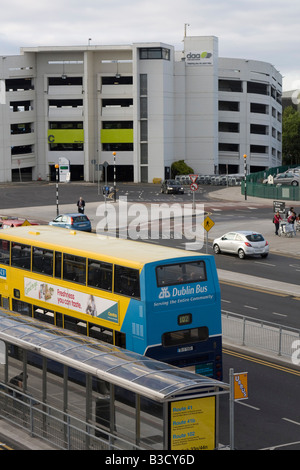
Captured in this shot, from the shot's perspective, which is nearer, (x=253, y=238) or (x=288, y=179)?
(x=253, y=238)

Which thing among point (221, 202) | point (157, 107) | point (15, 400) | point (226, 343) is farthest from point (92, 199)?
point (15, 400)

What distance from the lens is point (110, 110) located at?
342 ft

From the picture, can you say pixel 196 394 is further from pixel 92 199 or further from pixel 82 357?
pixel 92 199

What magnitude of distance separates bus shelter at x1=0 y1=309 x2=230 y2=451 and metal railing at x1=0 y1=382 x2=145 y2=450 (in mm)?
37

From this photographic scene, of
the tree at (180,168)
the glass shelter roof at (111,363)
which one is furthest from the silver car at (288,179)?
the glass shelter roof at (111,363)

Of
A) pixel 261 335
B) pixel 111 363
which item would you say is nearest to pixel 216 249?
pixel 261 335

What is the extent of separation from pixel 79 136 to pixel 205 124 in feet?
54.3

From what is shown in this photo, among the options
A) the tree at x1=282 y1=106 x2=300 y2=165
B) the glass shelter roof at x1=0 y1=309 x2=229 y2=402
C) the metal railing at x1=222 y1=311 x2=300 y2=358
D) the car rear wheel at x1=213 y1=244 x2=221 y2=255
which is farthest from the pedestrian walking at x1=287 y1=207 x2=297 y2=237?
the tree at x1=282 y1=106 x2=300 y2=165

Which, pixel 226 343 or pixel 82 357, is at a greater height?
pixel 82 357

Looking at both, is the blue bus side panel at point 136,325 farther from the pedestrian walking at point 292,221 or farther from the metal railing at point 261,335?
the pedestrian walking at point 292,221

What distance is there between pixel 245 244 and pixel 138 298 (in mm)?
25444

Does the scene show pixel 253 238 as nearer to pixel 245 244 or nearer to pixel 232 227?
pixel 245 244
